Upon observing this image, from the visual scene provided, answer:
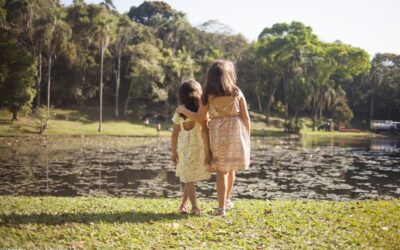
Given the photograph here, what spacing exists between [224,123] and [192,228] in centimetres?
200

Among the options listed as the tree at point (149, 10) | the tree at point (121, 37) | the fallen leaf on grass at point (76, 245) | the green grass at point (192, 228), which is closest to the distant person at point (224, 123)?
the green grass at point (192, 228)

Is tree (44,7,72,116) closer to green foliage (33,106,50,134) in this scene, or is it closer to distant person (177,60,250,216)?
green foliage (33,106,50,134)

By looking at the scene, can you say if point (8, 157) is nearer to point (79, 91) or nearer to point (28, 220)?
point (28, 220)

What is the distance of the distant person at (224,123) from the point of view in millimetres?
7250

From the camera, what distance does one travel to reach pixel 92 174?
18750 millimetres

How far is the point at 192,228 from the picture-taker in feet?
21.3

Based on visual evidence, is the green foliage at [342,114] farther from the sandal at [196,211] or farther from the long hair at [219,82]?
the sandal at [196,211]

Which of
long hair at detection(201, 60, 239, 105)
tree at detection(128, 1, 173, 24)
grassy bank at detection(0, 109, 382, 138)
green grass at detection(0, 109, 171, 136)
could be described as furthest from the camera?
tree at detection(128, 1, 173, 24)

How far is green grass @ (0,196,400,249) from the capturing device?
19.0 feet

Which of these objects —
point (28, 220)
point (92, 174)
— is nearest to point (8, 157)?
point (92, 174)

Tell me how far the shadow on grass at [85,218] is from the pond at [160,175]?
23.4ft

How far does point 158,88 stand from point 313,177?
1604 inches

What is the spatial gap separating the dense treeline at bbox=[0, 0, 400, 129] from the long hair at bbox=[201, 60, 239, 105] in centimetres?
3928

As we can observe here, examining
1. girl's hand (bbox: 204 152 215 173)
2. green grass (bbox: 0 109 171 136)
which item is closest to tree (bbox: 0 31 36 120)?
green grass (bbox: 0 109 171 136)
